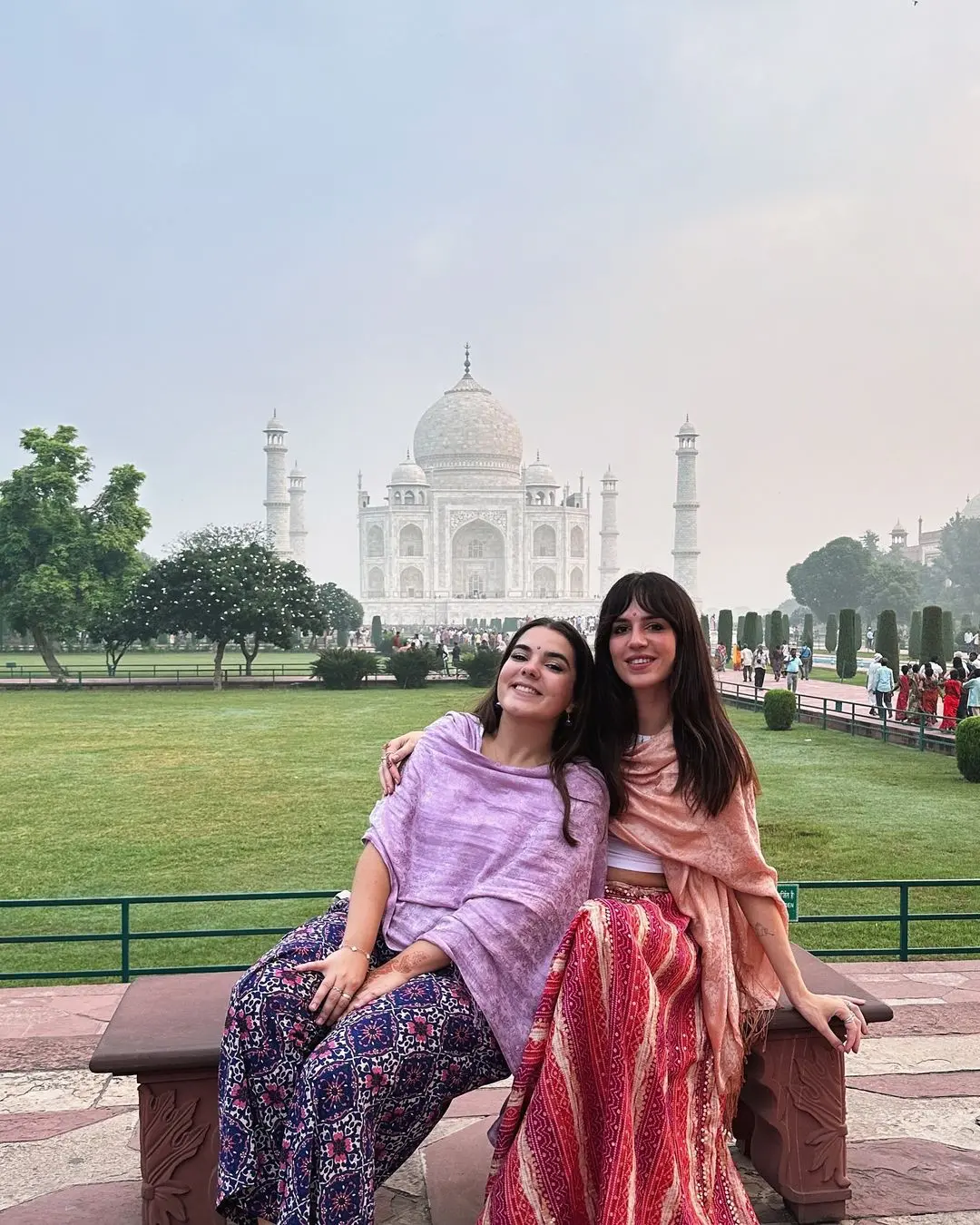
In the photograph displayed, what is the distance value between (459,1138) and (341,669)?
18254 mm

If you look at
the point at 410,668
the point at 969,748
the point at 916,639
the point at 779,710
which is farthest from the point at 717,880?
the point at 916,639

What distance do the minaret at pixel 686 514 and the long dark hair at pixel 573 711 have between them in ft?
181

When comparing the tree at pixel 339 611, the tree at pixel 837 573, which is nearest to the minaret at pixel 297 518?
the tree at pixel 339 611

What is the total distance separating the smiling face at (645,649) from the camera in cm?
233

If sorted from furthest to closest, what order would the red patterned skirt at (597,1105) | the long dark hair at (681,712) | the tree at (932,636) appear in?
the tree at (932,636), the long dark hair at (681,712), the red patterned skirt at (597,1105)

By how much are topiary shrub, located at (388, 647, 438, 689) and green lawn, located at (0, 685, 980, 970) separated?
5.78 meters

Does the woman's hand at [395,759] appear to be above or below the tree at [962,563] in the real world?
below

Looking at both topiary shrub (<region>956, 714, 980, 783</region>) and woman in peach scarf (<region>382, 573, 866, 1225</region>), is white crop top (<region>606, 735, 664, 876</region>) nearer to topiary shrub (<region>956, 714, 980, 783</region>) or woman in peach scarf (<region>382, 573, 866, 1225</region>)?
woman in peach scarf (<region>382, 573, 866, 1225</region>)

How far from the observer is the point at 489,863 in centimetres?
221

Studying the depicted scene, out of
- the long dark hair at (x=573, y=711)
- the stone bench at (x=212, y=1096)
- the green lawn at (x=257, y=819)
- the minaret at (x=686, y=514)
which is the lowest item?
the green lawn at (x=257, y=819)

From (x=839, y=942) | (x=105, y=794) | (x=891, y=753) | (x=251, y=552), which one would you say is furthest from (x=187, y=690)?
(x=839, y=942)

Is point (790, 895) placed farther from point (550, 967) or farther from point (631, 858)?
point (550, 967)

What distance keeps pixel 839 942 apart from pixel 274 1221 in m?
4.10

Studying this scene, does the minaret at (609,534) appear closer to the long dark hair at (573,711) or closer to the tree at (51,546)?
the tree at (51,546)
